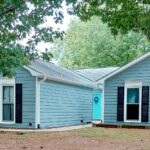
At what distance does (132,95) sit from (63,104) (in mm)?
3420

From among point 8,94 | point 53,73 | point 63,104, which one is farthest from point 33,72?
point 63,104

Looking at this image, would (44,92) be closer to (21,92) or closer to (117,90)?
(21,92)

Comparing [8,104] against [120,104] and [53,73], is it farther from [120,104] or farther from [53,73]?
[120,104]

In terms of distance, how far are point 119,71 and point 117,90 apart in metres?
0.92

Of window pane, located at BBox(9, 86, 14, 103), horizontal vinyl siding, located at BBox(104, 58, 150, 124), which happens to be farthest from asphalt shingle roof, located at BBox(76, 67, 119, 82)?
window pane, located at BBox(9, 86, 14, 103)

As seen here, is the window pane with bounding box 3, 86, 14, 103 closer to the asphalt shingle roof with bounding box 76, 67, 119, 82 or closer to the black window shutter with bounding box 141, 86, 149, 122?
the black window shutter with bounding box 141, 86, 149, 122

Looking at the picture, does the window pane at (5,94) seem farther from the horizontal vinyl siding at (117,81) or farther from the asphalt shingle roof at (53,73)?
the horizontal vinyl siding at (117,81)

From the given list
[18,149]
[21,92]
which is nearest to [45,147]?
[18,149]

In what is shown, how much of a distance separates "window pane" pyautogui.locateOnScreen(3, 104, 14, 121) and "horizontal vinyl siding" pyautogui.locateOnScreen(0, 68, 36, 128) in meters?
0.39

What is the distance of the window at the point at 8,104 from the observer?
15.8 meters

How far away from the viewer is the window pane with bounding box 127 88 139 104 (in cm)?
1686

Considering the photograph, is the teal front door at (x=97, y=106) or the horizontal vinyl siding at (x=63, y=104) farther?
the teal front door at (x=97, y=106)

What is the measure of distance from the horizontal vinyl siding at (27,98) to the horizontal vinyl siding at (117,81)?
13.1 feet

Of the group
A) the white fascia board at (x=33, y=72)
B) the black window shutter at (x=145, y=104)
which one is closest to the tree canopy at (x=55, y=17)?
the white fascia board at (x=33, y=72)
